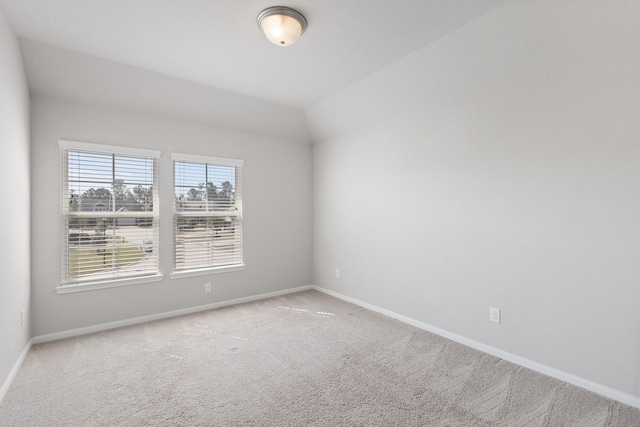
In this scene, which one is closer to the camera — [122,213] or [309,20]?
[309,20]

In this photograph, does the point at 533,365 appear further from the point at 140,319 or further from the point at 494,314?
the point at 140,319

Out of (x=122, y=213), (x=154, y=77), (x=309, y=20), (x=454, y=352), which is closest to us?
(x=309, y=20)

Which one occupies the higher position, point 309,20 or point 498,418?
point 309,20

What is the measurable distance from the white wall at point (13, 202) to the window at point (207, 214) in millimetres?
1353

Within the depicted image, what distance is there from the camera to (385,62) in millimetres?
2998

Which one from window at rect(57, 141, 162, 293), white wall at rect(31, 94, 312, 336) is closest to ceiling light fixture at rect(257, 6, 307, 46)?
white wall at rect(31, 94, 312, 336)

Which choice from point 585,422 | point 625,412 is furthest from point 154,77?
point 625,412

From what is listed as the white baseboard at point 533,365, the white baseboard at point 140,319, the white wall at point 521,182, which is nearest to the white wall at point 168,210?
the white baseboard at point 140,319

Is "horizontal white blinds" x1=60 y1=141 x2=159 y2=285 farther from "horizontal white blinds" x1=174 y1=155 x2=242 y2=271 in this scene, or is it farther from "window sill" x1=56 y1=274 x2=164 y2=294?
→ "horizontal white blinds" x1=174 y1=155 x2=242 y2=271

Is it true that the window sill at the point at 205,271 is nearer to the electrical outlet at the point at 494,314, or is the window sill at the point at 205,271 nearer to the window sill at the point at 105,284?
the window sill at the point at 105,284

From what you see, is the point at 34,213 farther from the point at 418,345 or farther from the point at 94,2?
the point at 418,345

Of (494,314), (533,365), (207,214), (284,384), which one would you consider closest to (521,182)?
(494,314)

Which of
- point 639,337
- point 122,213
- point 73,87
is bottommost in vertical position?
point 639,337

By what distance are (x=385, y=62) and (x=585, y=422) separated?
311 cm
